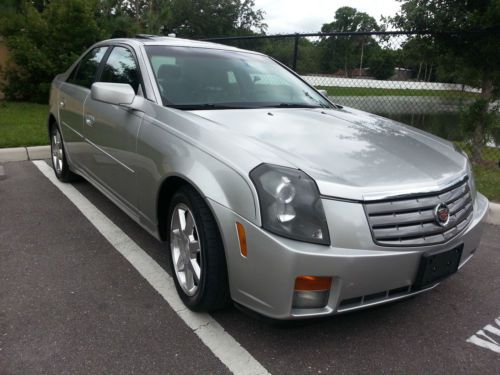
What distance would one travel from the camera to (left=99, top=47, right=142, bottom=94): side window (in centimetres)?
321

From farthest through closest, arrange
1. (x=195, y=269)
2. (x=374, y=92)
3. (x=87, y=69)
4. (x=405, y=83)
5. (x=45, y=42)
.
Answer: (x=45, y=42) → (x=374, y=92) → (x=405, y=83) → (x=87, y=69) → (x=195, y=269)

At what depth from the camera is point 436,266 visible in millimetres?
2119

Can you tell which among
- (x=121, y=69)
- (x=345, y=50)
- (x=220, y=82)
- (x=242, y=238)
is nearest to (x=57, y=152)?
(x=121, y=69)

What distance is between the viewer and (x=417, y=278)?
2.08 metres

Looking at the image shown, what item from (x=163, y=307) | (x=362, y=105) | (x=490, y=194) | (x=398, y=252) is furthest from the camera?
(x=362, y=105)

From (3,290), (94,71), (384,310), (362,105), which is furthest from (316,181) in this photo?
(362,105)

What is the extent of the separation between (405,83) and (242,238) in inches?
274

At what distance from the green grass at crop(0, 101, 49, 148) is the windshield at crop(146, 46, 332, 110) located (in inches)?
151

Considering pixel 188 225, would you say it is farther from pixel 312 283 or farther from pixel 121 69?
pixel 121 69

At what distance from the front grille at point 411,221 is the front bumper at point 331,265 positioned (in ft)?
0.12

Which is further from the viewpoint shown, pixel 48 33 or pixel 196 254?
pixel 48 33

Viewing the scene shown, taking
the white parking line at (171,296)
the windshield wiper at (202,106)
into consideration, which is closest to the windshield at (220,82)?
the windshield wiper at (202,106)

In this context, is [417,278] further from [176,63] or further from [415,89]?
[415,89]

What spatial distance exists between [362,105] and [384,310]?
7.34 metres
